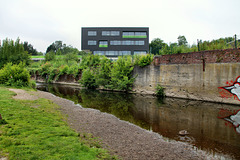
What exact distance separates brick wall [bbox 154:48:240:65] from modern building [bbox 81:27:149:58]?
4808 centimetres

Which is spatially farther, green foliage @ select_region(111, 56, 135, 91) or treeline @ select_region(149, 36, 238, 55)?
green foliage @ select_region(111, 56, 135, 91)

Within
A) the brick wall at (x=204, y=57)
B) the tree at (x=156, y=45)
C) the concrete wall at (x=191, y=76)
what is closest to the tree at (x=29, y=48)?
the tree at (x=156, y=45)

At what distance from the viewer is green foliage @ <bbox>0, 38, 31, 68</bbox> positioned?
46.0 metres

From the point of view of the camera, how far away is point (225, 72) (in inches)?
801

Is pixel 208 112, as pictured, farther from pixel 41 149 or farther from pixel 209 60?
pixel 41 149

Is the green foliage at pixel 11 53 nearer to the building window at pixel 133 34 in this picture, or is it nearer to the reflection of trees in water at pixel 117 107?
the reflection of trees in water at pixel 117 107

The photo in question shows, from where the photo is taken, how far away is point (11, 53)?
47.1 meters

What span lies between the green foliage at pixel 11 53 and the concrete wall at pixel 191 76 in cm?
3369

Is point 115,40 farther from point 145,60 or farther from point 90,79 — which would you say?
point 145,60

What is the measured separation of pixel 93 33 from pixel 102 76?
43.9 meters

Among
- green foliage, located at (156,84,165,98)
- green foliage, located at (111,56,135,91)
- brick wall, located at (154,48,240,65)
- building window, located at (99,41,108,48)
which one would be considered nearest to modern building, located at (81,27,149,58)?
building window, located at (99,41,108,48)

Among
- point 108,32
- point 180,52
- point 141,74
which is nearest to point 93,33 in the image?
point 108,32

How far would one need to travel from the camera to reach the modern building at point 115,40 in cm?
7494

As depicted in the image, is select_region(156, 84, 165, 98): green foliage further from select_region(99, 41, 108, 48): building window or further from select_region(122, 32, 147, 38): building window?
select_region(99, 41, 108, 48): building window
